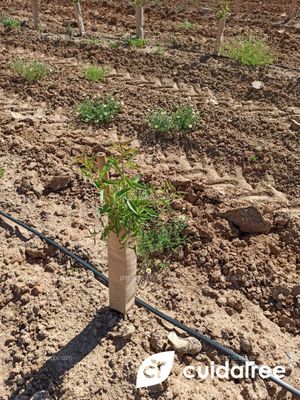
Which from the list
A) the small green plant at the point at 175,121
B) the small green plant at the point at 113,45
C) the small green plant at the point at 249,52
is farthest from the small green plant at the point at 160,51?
the small green plant at the point at 175,121

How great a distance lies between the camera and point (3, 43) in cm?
692

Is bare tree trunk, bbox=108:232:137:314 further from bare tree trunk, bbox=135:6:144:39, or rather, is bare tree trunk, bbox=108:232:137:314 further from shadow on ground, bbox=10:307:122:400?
bare tree trunk, bbox=135:6:144:39

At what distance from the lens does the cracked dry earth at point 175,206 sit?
2.65 meters

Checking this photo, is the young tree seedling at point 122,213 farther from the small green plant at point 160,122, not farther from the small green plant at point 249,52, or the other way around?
the small green plant at point 249,52

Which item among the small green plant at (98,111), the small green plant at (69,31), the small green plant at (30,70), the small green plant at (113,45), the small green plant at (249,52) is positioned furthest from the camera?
the small green plant at (69,31)

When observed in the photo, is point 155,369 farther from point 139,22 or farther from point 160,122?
point 139,22

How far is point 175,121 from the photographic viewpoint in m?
4.83

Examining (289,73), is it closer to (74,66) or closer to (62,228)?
(74,66)

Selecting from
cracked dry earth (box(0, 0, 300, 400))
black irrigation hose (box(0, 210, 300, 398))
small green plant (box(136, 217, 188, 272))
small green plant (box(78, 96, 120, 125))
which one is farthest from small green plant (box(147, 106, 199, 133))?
black irrigation hose (box(0, 210, 300, 398))

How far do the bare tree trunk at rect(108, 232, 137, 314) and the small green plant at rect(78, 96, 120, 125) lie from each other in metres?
2.72

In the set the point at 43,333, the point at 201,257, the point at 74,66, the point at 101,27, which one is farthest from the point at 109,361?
the point at 101,27

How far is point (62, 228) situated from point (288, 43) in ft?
18.4

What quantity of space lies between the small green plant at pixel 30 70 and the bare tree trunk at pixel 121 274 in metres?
4.03

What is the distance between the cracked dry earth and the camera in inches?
104
